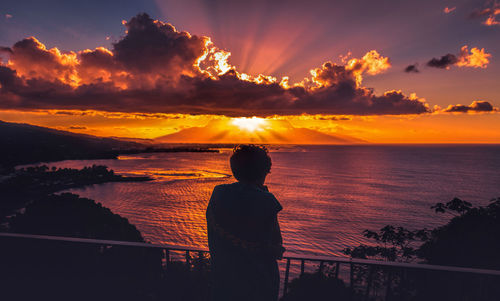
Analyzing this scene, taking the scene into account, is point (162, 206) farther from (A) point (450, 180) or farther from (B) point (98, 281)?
(A) point (450, 180)

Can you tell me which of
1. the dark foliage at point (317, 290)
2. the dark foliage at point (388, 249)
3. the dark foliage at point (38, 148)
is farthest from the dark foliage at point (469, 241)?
the dark foliage at point (38, 148)

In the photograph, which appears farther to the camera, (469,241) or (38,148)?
(38,148)

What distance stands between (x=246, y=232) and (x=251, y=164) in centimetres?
38

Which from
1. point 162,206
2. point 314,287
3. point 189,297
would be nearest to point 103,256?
point 189,297

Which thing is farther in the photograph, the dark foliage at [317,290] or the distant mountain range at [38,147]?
the distant mountain range at [38,147]

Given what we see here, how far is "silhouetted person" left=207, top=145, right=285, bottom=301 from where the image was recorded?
139cm

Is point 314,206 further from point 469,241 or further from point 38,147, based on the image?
point 38,147

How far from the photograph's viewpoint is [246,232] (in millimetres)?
1414

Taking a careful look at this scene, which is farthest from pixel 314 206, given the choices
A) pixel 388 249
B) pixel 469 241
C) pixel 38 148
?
pixel 38 148

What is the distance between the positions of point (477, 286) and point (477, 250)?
8.55 m

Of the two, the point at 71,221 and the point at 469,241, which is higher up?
the point at 469,241

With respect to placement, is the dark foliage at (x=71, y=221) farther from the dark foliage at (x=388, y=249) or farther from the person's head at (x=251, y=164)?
the person's head at (x=251, y=164)

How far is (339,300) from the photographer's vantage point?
3.16 meters

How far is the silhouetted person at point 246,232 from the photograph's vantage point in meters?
1.39
